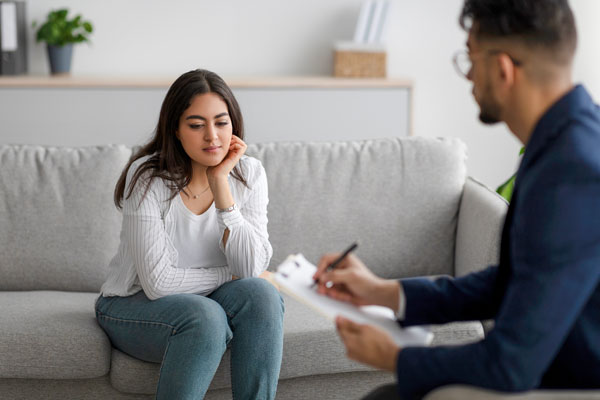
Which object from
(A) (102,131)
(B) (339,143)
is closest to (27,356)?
(B) (339,143)

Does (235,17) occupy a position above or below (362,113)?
above

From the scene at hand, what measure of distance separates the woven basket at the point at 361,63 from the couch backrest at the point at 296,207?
1.33 meters

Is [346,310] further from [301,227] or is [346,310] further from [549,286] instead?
[301,227]

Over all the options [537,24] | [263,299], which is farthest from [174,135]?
[537,24]

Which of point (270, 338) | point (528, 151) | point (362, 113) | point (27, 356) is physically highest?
point (528, 151)

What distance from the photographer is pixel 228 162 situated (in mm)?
2154

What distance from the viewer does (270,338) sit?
200cm

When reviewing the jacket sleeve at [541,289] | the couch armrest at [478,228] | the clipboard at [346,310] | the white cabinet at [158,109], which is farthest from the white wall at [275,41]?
the jacket sleeve at [541,289]

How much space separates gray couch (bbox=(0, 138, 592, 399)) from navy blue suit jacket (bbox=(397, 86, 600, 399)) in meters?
0.97

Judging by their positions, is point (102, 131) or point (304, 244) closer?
point (304, 244)

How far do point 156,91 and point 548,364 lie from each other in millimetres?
2828

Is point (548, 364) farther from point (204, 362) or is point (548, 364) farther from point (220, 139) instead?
point (220, 139)

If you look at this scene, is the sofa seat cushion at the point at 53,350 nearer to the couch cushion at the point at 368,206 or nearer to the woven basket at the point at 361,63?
the couch cushion at the point at 368,206

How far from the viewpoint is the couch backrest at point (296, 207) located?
2.49 meters
